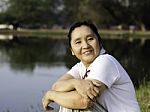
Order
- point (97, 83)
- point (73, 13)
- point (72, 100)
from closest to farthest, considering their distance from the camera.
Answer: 1. point (97, 83)
2. point (72, 100)
3. point (73, 13)

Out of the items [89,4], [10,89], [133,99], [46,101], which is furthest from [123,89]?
[89,4]

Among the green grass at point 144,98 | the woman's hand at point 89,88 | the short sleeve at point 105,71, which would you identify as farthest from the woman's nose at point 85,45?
the green grass at point 144,98

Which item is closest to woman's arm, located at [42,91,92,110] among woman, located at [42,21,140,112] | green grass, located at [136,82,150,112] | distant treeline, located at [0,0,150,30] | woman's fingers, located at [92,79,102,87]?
woman, located at [42,21,140,112]

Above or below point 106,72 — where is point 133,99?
below

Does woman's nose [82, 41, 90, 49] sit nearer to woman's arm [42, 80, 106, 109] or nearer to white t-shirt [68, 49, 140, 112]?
white t-shirt [68, 49, 140, 112]

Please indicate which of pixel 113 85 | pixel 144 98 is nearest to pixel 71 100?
pixel 113 85

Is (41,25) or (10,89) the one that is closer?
(10,89)

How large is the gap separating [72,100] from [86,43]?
0.35 meters

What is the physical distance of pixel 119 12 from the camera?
205 feet

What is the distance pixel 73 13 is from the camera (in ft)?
247

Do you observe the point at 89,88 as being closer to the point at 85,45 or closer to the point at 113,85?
the point at 113,85

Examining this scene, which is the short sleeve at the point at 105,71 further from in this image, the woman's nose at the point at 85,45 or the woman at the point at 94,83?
the woman's nose at the point at 85,45

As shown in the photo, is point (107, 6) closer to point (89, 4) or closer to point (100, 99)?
point (89, 4)

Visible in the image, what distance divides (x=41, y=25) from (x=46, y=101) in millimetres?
74925
